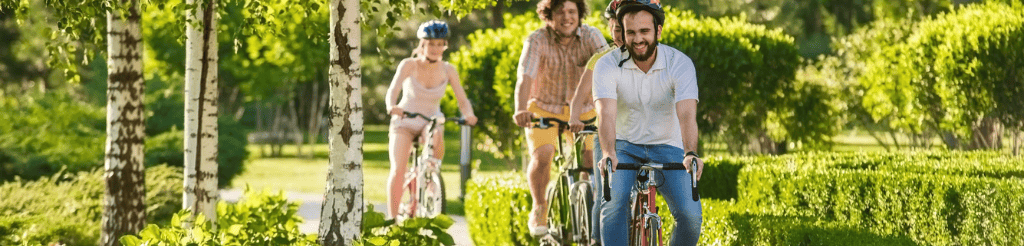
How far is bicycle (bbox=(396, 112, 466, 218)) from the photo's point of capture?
853 centimetres

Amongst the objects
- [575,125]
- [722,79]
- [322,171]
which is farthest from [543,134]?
[322,171]

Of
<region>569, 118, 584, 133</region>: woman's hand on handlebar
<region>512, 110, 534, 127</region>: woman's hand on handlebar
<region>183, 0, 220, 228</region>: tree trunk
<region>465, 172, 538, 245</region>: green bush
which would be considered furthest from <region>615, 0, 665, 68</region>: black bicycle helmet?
<region>465, 172, 538, 245</region>: green bush

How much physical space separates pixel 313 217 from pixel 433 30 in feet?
17.1

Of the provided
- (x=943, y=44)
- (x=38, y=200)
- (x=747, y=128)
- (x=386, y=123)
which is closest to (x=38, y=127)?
(x=38, y=200)

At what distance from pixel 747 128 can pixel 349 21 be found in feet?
29.9

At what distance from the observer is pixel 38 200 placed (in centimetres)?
912

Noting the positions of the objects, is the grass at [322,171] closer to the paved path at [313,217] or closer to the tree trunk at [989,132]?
the paved path at [313,217]

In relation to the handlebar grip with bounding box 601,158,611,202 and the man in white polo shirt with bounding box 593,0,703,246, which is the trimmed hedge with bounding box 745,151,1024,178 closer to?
the man in white polo shirt with bounding box 593,0,703,246

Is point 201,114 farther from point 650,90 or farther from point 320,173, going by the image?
point 320,173

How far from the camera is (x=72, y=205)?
8938 mm

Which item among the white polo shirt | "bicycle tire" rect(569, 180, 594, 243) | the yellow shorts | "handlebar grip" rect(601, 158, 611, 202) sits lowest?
"bicycle tire" rect(569, 180, 594, 243)

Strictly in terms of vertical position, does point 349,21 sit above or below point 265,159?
above

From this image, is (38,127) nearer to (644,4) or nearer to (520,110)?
(520,110)

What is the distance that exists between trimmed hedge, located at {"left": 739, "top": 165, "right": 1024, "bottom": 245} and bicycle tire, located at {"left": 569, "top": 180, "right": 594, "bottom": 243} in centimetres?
141
